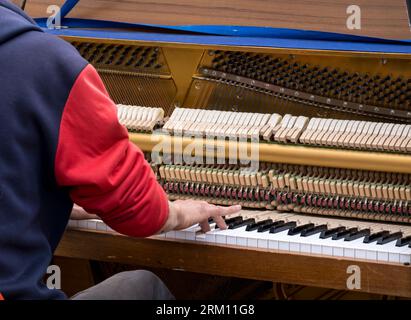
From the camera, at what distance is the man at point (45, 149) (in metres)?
2.22

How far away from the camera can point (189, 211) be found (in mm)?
2920

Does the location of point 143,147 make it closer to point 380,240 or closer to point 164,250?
point 164,250

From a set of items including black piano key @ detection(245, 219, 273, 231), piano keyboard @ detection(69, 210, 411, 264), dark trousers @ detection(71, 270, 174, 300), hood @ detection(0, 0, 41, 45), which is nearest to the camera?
hood @ detection(0, 0, 41, 45)

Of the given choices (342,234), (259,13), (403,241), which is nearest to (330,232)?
(342,234)

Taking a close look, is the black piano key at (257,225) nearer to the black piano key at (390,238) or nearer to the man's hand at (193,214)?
the man's hand at (193,214)

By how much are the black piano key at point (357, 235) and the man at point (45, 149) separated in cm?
91

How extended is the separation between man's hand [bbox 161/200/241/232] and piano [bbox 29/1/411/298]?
75mm

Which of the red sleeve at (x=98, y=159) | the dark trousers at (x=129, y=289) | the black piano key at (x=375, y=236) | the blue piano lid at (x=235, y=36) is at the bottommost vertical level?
the dark trousers at (x=129, y=289)

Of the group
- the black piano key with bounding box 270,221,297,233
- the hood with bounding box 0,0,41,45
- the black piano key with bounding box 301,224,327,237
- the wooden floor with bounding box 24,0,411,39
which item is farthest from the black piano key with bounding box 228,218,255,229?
the hood with bounding box 0,0,41,45

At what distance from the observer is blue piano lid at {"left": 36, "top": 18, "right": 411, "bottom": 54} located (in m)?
3.19

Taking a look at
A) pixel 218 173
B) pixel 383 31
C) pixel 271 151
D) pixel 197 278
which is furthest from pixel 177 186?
pixel 383 31

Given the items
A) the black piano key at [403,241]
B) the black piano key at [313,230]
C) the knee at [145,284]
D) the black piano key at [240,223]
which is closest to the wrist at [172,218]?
the knee at [145,284]

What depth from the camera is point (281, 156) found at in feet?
10.5

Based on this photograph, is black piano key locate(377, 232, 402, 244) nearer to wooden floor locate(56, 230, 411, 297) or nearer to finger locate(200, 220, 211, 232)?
wooden floor locate(56, 230, 411, 297)
